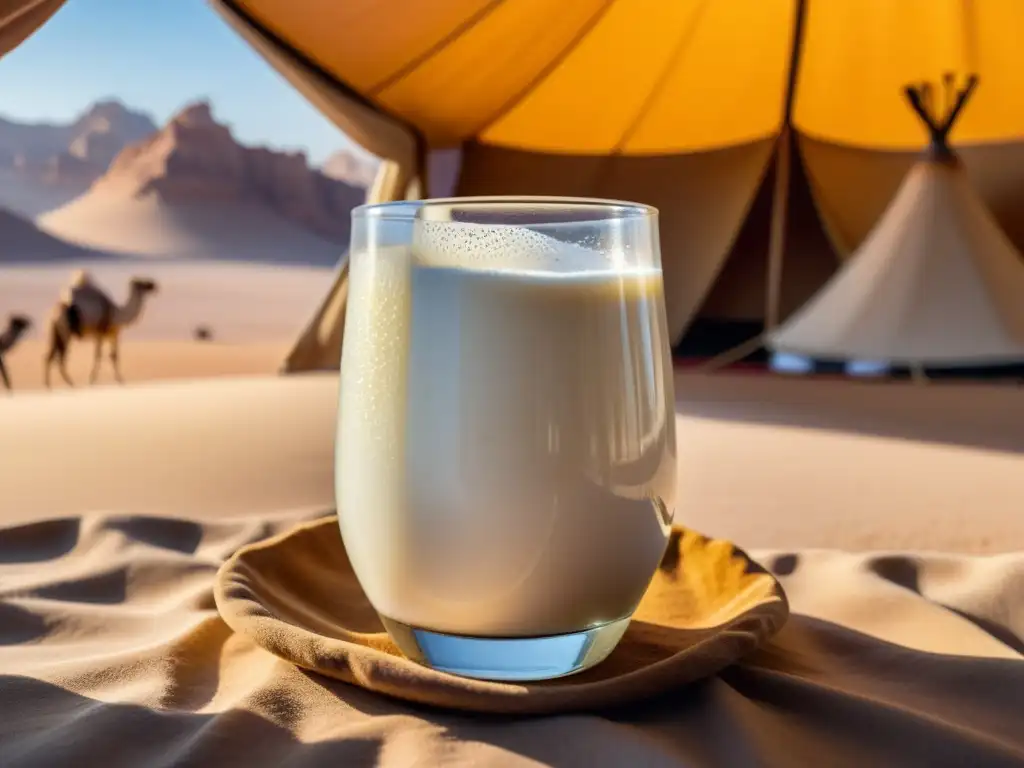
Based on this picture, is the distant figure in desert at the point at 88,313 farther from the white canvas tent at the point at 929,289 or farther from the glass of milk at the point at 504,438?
the glass of milk at the point at 504,438

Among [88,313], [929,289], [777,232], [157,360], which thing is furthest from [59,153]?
[929,289]

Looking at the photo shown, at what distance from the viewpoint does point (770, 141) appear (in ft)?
11.9

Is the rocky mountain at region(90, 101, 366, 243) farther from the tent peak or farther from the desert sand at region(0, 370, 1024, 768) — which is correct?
the desert sand at region(0, 370, 1024, 768)

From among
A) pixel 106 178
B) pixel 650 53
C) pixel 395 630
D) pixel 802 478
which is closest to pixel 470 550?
pixel 395 630

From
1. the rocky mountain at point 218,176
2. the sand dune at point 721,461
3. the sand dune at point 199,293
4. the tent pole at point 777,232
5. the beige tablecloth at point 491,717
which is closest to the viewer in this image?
the beige tablecloth at point 491,717

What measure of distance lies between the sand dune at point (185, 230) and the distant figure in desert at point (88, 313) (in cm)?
827

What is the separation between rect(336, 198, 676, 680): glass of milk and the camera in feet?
1.24

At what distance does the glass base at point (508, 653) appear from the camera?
1.26 ft

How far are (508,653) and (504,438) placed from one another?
0.09 metres

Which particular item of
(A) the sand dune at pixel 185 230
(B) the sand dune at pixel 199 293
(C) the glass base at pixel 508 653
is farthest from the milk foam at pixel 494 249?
(A) the sand dune at pixel 185 230

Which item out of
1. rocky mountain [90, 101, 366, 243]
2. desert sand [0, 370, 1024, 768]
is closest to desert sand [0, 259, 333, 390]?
rocky mountain [90, 101, 366, 243]

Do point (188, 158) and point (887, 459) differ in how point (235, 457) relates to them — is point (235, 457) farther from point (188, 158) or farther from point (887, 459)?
point (188, 158)

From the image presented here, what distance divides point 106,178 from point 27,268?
204 centimetres

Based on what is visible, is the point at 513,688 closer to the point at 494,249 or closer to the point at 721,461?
the point at 494,249
